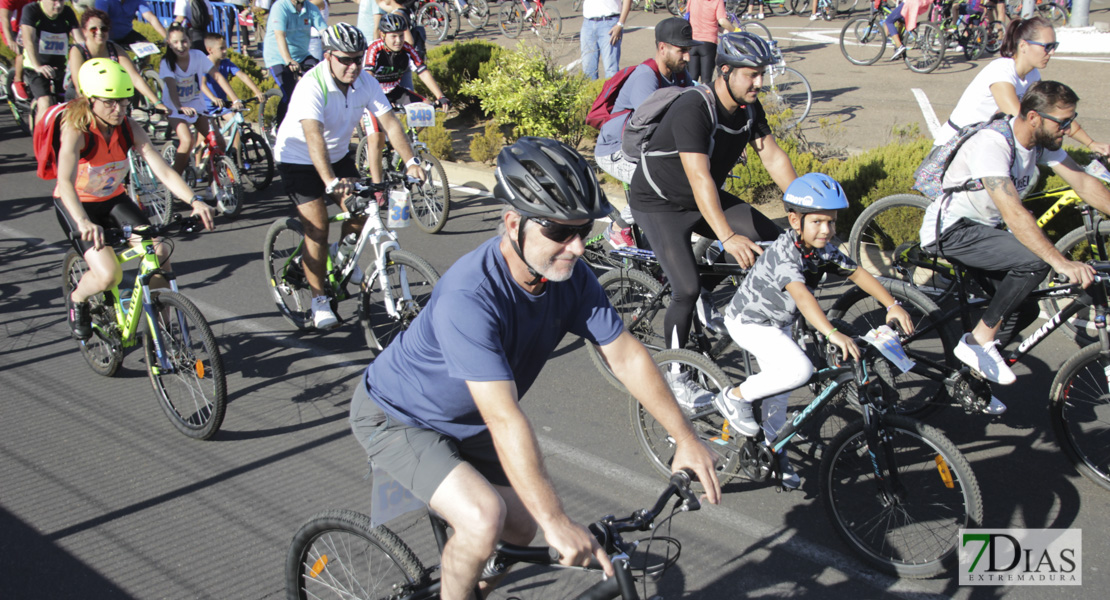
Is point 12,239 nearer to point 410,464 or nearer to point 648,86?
point 648,86

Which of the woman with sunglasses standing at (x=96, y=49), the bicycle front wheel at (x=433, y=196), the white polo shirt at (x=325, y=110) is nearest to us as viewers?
the white polo shirt at (x=325, y=110)

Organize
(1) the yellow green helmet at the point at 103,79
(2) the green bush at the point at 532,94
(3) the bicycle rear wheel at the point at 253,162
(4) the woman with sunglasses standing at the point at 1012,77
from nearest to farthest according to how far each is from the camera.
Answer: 1. (1) the yellow green helmet at the point at 103,79
2. (4) the woman with sunglasses standing at the point at 1012,77
3. (2) the green bush at the point at 532,94
4. (3) the bicycle rear wheel at the point at 253,162

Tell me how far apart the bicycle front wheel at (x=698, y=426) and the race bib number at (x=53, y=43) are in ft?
32.2

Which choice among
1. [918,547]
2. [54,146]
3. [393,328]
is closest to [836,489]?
[918,547]

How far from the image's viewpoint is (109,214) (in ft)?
18.2

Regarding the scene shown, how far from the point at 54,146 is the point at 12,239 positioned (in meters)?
4.54

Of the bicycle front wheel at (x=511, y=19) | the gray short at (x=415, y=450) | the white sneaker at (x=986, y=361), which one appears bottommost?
the white sneaker at (x=986, y=361)

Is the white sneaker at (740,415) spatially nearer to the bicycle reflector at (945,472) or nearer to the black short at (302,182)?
the bicycle reflector at (945,472)

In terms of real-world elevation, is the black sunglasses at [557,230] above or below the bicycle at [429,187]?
above

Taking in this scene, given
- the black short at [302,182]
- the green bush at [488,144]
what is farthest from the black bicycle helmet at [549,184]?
the green bush at [488,144]

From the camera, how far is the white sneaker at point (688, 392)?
4348mm

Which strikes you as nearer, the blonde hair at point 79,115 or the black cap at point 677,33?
the blonde hair at point 79,115

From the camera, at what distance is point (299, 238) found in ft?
21.1

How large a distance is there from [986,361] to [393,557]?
326 centimetres
